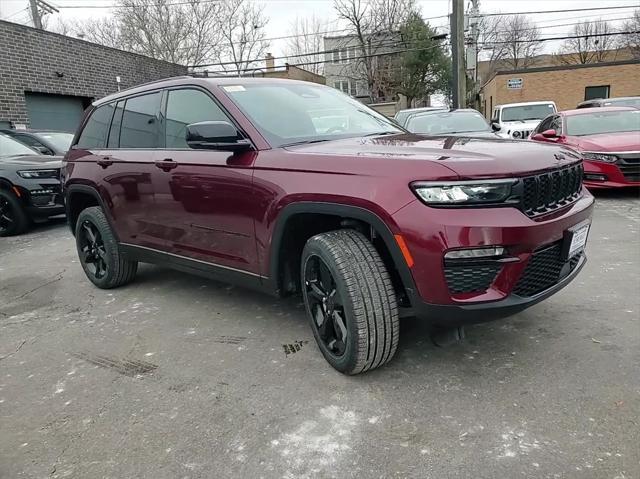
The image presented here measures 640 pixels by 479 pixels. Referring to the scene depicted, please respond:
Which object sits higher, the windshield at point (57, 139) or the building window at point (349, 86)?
the building window at point (349, 86)

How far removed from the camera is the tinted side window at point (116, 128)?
4.29m

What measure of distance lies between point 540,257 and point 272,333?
71.6 inches

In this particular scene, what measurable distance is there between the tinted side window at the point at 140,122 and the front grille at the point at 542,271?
275 centimetres

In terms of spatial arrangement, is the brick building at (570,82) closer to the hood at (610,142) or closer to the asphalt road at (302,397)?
the hood at (610,142)

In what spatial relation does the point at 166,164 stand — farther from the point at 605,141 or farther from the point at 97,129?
the point at 605,141

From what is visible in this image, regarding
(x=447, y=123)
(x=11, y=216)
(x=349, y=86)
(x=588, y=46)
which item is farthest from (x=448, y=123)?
(x=588, y=46)

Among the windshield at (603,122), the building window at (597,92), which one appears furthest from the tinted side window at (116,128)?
the building window at (597,92)

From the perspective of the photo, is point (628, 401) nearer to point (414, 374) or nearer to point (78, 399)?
point (414, 374)

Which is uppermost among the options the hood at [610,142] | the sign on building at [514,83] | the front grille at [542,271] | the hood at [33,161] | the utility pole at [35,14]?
the utility pole at [35,14]

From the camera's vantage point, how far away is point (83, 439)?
239 cm

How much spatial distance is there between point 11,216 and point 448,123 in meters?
7.36

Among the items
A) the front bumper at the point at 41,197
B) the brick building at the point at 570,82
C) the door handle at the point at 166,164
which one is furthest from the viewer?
the brick building at the point at 570,82

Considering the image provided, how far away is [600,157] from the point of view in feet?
25.1

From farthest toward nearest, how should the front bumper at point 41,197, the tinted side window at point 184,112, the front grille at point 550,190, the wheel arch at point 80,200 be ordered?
1. the front bumper at point 41,197
2. the wheel arch at point 80,200
3. the tinted side window at point 184,112
4. the front grille at point 550,190
